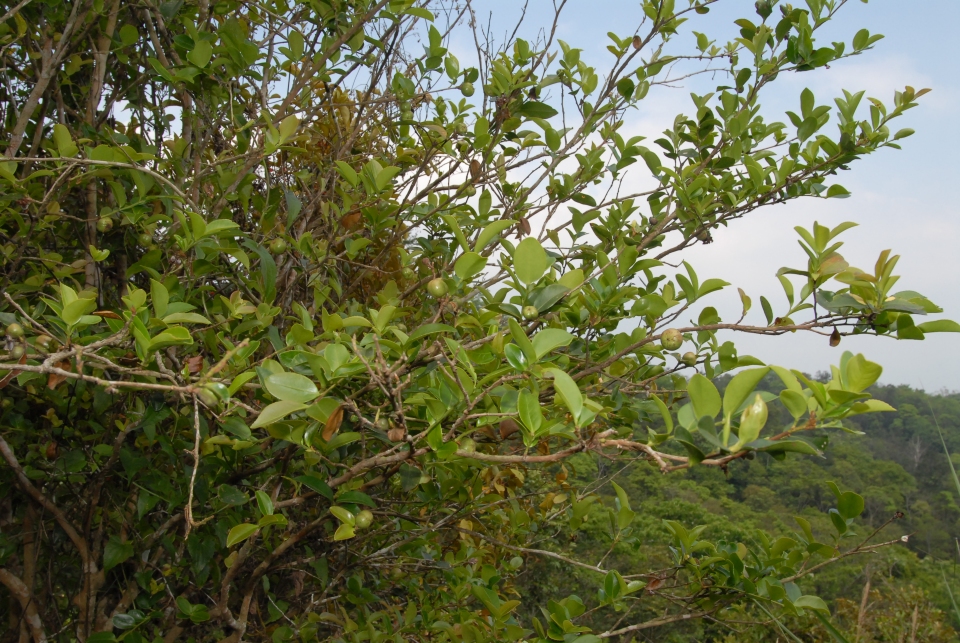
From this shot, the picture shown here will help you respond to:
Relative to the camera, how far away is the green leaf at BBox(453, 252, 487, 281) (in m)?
0.94

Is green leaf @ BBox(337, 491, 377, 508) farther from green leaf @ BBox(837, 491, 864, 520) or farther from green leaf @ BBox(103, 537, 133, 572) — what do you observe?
green leaf @ BBox(837, 491, 864, 520)

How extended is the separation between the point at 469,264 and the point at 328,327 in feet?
0.81

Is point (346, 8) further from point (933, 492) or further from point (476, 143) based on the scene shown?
point (933, 492)

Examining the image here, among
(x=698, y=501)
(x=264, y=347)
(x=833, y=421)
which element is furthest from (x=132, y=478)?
(x=698, y=501)

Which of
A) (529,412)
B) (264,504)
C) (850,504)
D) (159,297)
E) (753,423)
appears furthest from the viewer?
(850,504)

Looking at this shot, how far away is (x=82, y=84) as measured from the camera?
1.80 m

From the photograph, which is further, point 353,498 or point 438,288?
point 353,498

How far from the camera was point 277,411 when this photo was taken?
780 mm

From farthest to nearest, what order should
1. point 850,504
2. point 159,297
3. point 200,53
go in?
1. point 200,53
2. point 850,504
3. point 159,297

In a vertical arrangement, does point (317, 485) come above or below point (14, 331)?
below

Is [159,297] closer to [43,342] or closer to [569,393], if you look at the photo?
[43,342]

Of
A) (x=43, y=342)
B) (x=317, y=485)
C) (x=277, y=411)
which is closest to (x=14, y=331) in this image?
(x=43, y=342)

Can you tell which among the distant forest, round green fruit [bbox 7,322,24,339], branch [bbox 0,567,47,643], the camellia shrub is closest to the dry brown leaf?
the camellia shrub

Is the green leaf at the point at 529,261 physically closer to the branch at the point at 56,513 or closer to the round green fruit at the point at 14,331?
the round green fruit at the point at 14,331
